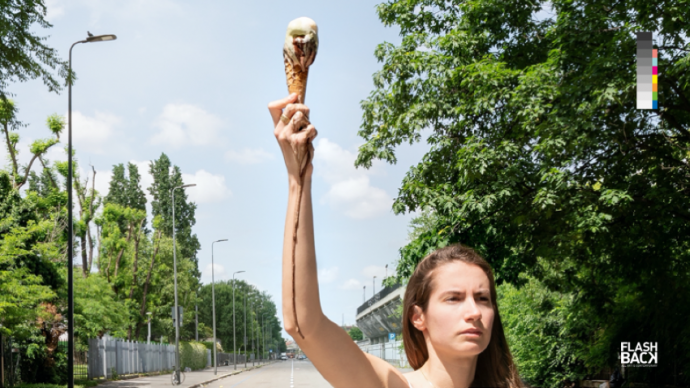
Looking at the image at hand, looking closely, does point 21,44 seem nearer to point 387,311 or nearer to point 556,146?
point 556,146

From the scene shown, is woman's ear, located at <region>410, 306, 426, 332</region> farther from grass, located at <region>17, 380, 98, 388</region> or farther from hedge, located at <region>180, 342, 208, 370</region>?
hedge, located at <region>180, 342, 208, 370</region>

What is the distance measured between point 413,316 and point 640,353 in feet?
58.0

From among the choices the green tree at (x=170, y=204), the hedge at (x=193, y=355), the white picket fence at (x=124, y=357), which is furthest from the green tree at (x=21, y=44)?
the green tree at (x=170, y=204)

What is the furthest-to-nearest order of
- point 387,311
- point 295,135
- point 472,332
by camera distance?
point 387,311 < point 472,332 < point 295,135

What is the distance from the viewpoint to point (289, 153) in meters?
1.40

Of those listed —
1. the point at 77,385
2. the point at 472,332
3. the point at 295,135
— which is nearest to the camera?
the point at 295,135

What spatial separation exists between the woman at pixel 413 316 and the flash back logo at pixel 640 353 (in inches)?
664

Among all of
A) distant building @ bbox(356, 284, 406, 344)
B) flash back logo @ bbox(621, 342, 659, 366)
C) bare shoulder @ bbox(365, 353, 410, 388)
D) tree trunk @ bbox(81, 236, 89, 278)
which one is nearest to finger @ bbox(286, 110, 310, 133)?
bare shoulder @ bbox(365, 353, 410, 388)

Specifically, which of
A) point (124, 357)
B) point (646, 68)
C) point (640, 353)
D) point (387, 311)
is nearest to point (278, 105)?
point (646, 68)

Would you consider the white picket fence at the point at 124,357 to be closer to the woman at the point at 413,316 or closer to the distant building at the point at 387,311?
the distant building at the point at 387,311


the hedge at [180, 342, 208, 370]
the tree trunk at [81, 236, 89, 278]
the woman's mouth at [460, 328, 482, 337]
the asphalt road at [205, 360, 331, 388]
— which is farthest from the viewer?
the hedge at [180, 342, 208, 370]

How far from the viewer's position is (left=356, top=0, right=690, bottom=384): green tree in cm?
1275

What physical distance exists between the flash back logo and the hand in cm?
1777

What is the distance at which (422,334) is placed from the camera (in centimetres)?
214
